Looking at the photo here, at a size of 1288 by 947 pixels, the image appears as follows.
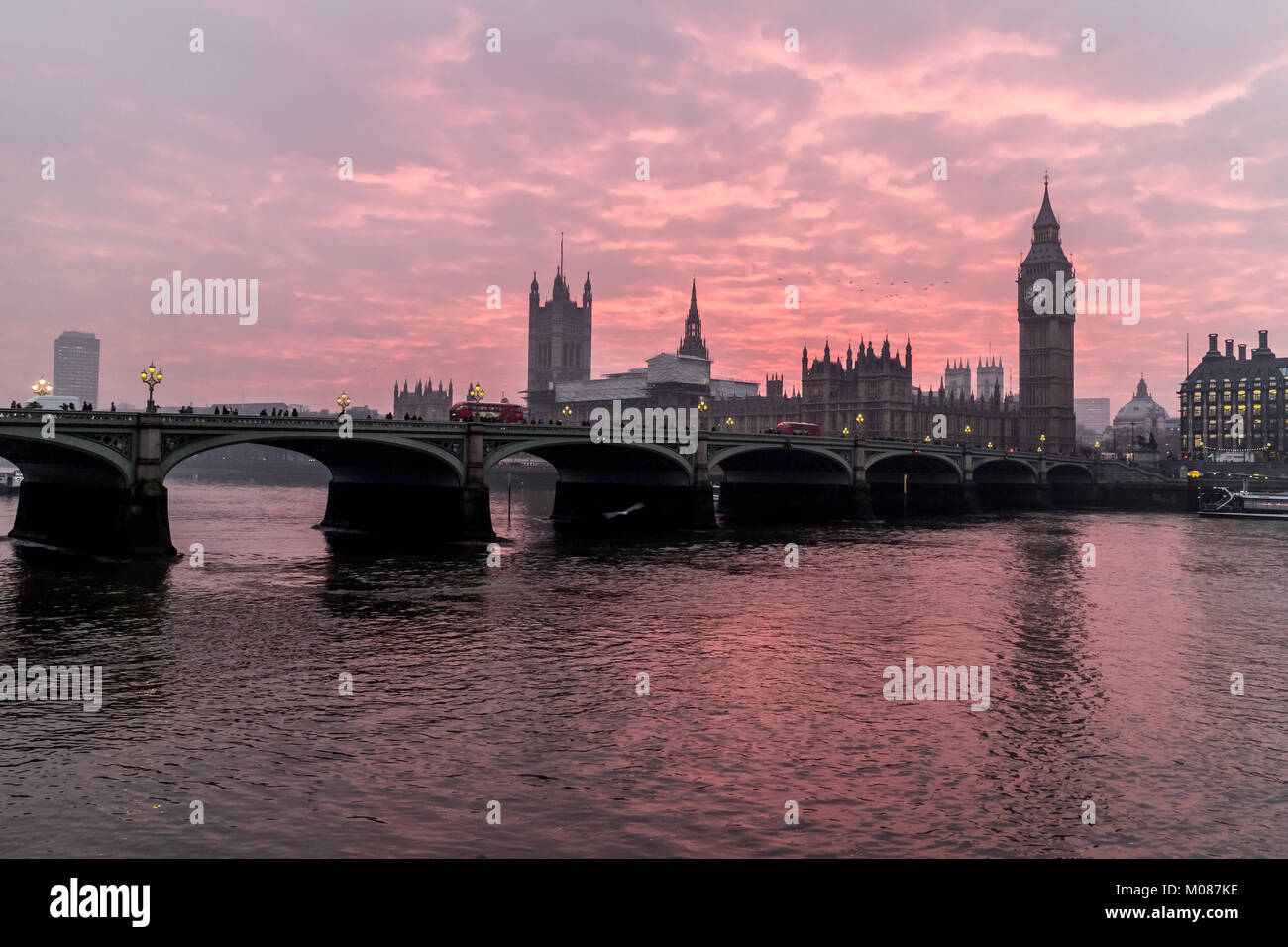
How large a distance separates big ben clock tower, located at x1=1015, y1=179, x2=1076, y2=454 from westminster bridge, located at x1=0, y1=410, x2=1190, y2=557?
79.9 meters

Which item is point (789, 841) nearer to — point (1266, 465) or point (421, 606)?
point (421, 606)

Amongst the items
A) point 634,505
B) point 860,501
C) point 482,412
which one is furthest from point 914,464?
point 482,412

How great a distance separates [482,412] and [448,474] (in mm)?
8473

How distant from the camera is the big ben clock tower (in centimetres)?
19100

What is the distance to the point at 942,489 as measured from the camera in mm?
109562

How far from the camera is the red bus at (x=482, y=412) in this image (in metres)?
66.7

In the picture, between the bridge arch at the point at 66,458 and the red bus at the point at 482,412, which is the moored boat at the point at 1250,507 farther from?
the bridge arch at the point at 66,458

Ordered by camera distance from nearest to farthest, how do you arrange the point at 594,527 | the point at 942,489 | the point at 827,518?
the point at 594,527
the point at 827,518
the point at 942,489

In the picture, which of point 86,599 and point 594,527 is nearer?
point 86,599

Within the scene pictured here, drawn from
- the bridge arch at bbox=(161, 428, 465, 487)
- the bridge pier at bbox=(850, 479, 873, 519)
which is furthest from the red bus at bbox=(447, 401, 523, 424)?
the bridge pier at bbox=(850, 479, 873, 519)

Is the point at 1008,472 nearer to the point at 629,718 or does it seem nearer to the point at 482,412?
the point at 482,412

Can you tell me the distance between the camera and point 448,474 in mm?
61812
